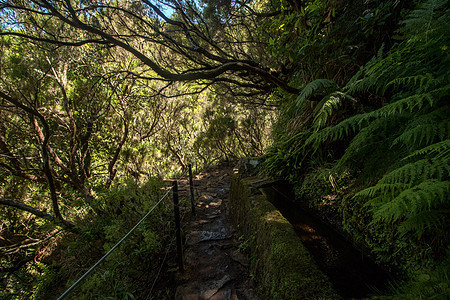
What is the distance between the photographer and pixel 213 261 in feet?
8.71

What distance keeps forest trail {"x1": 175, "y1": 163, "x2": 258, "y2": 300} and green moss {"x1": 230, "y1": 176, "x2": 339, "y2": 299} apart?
9.8 inches

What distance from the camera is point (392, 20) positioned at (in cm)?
256

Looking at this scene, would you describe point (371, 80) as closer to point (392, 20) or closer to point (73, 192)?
point (392, 20)

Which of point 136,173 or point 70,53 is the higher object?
point 70,53

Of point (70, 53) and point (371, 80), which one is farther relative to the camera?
point (70, 53)

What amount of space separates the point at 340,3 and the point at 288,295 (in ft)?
13.4

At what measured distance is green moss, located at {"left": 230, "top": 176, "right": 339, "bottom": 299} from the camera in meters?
1.30

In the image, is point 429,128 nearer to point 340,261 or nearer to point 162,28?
point 340,261

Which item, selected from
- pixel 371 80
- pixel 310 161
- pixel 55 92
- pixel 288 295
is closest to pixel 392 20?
pixel 371 80

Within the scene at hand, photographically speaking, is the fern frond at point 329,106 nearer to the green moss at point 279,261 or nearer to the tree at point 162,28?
the tree at point 162,28

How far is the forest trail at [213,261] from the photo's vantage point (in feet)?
6.84

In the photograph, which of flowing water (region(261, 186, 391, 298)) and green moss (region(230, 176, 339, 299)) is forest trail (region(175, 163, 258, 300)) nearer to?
green moss (region(230, 176, 339, 299))

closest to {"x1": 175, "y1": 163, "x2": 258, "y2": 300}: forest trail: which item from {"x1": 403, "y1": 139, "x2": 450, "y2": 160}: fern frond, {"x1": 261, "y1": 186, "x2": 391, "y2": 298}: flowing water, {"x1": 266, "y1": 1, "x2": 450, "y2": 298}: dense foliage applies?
{"x1": 261, "y1": 186, "x2": 391, "y2": 298}: flowing water

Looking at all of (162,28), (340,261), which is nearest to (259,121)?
(162,28)
